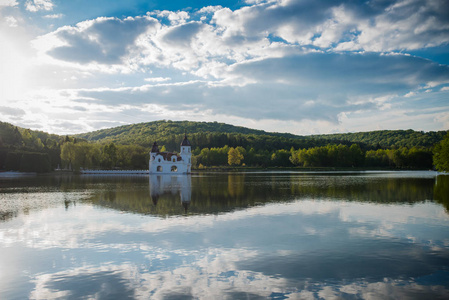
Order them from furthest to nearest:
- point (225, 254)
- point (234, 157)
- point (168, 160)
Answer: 1. point (234, 157)
2. point (168, 160)
3. point (225, 254)

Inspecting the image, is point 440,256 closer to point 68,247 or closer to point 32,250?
point 68,247

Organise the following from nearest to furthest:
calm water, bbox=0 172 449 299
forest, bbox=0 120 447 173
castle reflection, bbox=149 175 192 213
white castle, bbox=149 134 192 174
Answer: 1. calm water, bbox=0 172 449 299
2. castle reflection, bbox=149 175 192 213
3. white castle, bbox=149 134 192 174
4. forest, bbox=0 120 447 173

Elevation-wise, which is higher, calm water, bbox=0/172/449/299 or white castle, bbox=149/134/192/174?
white castle, bbox=149/134/192/174

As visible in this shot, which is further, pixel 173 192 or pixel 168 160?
pixel 168 160

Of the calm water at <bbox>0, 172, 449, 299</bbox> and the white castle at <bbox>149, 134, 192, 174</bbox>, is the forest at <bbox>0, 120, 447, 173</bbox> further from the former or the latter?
the calm water at <bbox>0, 172, 449, 299</bbox>

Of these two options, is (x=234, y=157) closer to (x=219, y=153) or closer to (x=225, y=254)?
(x=219, y=153)

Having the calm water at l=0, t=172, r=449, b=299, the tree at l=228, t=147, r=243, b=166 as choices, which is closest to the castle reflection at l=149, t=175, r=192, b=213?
the calm water at l=0, t=172, r=449, b=299

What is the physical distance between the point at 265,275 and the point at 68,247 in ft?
24.4

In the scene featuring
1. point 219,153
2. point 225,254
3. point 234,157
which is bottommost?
point 225,254

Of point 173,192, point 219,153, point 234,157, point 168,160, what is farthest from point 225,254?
point 219,153

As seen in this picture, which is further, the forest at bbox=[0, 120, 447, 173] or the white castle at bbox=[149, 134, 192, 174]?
the forest at bbox=[0, 120, 447, 173]

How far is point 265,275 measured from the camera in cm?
930

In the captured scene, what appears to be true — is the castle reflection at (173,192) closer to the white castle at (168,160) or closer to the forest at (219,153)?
the white castle at (168,160)

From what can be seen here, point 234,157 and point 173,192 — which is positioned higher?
point 234,157
